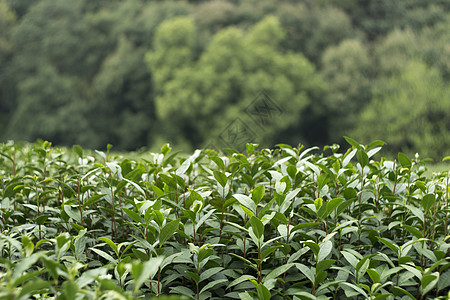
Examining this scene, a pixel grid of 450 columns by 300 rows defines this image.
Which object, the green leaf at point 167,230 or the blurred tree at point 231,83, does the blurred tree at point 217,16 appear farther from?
the green leaf at point 167,230

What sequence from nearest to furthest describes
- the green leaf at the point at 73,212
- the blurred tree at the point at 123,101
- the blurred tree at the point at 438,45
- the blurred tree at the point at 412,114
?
the green leaf at the point at 73,212 < the blurred tree at the point at 412,114 < the blurred tree at the point at 438,45 < the blurred tree at the point at 123,101

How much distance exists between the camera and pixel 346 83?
1803 centimetres

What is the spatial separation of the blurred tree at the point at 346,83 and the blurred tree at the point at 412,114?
65 cm

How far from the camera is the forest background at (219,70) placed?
1717cm

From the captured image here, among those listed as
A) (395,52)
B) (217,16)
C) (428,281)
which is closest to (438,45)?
(395,52)

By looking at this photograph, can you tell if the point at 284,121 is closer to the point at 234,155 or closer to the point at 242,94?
the point at 242,94

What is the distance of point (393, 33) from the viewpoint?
18250mm

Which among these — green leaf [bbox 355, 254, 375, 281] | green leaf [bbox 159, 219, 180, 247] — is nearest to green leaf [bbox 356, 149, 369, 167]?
green leaf [bbox 355, 254, 375, 281]

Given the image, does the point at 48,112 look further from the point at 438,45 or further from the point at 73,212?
the point at 73,212

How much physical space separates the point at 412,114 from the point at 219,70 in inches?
362

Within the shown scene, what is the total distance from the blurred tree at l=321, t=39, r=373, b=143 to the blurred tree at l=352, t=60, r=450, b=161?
65 cm

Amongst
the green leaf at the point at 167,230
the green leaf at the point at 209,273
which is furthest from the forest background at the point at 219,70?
the green leaf at the point at 167,230

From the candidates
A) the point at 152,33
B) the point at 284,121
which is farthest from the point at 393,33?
the point at 152,33

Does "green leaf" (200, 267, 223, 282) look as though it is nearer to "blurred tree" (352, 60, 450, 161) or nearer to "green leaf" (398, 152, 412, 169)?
"green leaf" (398, 152, 412, 169)
